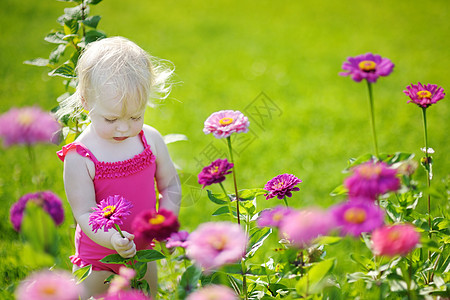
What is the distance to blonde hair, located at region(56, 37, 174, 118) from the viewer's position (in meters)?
1.58

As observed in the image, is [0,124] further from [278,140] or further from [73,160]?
[278,140]

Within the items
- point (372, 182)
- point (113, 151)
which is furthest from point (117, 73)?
point (372, 182)

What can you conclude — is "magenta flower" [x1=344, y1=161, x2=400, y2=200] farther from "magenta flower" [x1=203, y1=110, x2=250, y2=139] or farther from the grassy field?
the grassy field

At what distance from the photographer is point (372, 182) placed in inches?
38.3

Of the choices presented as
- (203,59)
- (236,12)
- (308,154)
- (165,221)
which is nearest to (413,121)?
(308,154)

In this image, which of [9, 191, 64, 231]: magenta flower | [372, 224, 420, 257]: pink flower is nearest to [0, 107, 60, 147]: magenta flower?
[9, 191, 64, 231]: magenta flower

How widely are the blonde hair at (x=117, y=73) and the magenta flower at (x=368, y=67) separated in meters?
0.72

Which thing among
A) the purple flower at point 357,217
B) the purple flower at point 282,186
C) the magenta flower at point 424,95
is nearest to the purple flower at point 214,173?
the purple flower at point 282,186

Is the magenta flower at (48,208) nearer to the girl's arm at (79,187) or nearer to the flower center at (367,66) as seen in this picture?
the girl's arm at (79,187)

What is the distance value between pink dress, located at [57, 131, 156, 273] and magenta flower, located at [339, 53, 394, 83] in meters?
0.90

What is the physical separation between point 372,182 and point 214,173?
1.31ft

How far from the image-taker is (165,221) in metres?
1.07

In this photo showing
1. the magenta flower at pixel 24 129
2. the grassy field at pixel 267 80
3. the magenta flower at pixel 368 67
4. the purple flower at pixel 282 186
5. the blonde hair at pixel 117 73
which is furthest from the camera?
the grassy field at pixel 267 80

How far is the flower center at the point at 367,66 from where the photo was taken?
1157mm
